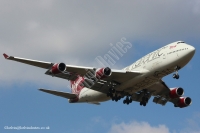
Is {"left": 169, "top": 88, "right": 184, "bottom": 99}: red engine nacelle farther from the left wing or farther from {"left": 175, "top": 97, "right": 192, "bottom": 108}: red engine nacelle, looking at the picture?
{"left": 175, "top": 97, "right": 192, "bottom": 108}: red engine nacelle

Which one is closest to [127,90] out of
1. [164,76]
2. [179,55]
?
[164,76]

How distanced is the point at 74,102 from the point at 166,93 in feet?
38.4

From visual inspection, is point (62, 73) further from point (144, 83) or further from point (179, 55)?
point (179, 55)

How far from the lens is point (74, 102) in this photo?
5509 centimetres

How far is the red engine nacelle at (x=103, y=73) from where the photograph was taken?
4616 centimetres

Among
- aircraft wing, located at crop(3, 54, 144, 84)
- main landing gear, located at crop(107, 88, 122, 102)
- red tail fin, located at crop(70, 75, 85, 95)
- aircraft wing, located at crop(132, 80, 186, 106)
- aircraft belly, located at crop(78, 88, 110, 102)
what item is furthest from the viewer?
aircraft wing, located at crop(132, 80, 186, 106)

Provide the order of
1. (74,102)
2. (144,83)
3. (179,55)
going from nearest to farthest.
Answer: (179,55), (144,83), (74,102)

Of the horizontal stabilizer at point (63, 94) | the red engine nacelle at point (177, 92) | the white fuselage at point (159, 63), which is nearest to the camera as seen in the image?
the white fuselage at point (159, 63)

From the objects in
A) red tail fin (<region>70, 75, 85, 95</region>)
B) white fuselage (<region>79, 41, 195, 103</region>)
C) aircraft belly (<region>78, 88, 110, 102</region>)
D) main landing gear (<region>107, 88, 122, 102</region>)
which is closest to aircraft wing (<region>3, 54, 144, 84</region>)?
white fuselage (<region>79, 41, 195, 103</region>)

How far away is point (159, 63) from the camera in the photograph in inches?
1781

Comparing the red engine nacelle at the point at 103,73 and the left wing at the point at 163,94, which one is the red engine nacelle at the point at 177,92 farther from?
the red engine nacelle at the point at 103,73

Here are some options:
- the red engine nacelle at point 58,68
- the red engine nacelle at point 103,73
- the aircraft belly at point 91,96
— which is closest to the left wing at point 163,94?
the aircraft belly at point 91,96

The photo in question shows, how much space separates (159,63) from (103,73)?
→ 5966 mm

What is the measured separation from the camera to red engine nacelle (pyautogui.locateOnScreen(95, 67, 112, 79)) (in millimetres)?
46156
